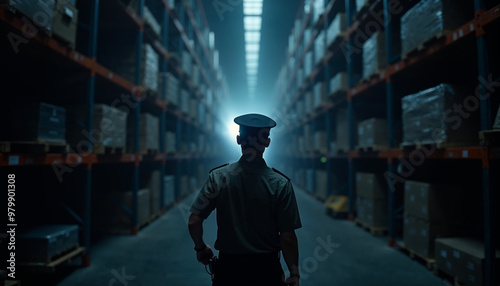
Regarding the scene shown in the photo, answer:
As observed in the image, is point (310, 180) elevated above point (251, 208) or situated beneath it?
situated beneath

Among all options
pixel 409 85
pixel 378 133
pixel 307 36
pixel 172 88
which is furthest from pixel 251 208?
pixel 307 36

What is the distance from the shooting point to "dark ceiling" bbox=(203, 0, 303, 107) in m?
13.1

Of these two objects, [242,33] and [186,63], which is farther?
[242,33]

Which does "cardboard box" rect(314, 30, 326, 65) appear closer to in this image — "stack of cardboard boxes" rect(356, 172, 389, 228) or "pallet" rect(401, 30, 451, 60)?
"stack of cardboard boxes" rect(356, 172, 389, 228)

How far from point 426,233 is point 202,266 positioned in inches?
120

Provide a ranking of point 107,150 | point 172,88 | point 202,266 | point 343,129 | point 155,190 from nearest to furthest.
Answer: point 202,266, point 107,150, point 155,190, point 343,129, point 172,88

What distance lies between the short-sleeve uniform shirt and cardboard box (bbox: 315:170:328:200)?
731 centimetres

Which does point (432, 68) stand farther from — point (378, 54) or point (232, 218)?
point (232, 218)

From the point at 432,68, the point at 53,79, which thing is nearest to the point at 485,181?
the point at 432,68

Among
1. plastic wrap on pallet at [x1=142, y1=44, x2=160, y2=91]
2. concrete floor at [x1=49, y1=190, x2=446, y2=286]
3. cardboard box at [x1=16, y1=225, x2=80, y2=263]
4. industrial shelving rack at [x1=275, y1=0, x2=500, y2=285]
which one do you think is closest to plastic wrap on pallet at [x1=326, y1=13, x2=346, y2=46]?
industrial shelving rack at [x1=275, y1=0, x2=500, y2=285]

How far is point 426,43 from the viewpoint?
3.99m

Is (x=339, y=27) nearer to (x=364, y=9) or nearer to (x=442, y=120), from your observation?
(x=364, y=9)

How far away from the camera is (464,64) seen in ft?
15.0

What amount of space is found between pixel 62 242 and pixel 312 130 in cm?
849
